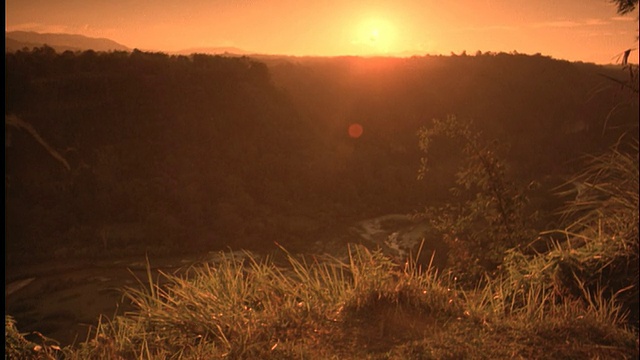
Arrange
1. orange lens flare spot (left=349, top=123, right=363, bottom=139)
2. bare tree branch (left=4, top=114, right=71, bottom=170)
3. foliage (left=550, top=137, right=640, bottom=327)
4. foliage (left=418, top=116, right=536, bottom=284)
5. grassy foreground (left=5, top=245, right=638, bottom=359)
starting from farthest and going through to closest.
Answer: orange lens flare spot (left=349, top=123, right=363, bottom=139), bare tree branch (left=4, top=114, right=71, bottom=170), foliage (left=418, top=116, right=536, bottom=284), foliage (left=550, top=137, right=640, bottom=327), grassy foreground (left=5, top=245, right=638, bottom=359)

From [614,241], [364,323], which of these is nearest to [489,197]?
[614,241]

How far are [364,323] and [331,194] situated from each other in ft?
97.2

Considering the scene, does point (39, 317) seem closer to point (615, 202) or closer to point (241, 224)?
point (241, 224)

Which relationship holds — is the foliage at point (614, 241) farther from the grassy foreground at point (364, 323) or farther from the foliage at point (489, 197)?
the foliage at point (489, 197)

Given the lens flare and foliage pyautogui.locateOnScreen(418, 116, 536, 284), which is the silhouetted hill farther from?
foliage pyautogui.locateOnScreen(418, 116, 536, 284)

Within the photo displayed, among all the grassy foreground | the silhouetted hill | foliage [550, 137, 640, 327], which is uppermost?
foliage [550, 137, 640, 327]

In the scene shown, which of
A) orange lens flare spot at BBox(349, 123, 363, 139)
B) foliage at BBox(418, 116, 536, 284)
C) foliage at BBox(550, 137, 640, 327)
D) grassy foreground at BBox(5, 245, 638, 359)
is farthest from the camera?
orange lens flare spot at BBox(349, 123, 363, 139)

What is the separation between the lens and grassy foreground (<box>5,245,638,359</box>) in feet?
9.98

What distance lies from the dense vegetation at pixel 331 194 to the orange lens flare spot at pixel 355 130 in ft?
1.62

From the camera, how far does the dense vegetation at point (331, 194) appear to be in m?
3.39

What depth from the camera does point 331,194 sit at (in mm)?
33062

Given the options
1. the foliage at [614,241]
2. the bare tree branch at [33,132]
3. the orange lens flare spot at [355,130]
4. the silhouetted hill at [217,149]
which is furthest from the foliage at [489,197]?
the orange lens flare spot at [355,130]

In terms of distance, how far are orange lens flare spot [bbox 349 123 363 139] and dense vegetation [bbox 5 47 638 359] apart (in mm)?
494

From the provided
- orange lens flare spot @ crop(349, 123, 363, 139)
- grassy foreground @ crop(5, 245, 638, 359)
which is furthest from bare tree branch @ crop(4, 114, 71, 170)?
grassy foreground @ crop(5, 245, 638, 359)
